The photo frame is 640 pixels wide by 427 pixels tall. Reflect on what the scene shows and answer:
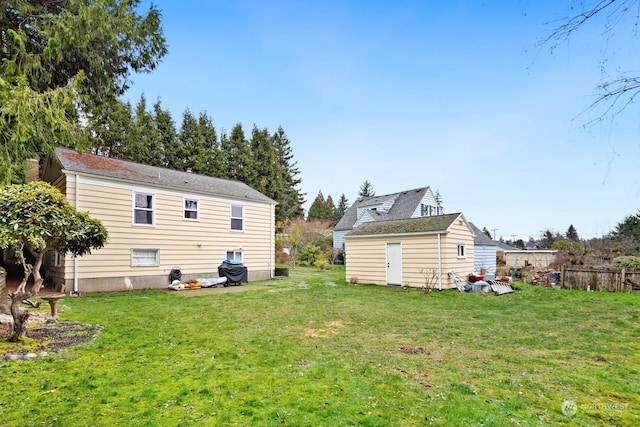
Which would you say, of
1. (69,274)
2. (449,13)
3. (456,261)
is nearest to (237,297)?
(69,274)

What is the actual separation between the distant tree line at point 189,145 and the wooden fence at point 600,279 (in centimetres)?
2397

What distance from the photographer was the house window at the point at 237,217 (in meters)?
16.4

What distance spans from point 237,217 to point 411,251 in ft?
28.9

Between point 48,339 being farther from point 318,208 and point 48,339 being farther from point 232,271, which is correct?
point 318,208

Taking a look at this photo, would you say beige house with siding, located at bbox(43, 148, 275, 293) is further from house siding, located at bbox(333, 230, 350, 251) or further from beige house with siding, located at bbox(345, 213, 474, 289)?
house siding, located at bbox(333, 230, 350, 251)

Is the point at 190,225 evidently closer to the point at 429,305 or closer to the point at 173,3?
the point at 173,3

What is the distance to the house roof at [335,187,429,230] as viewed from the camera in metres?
27.8

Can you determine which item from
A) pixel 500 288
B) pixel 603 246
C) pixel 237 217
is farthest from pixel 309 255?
pixel 603 246

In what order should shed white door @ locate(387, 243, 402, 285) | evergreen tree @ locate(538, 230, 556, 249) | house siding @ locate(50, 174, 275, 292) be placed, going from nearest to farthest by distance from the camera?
1. house siding @ locate(50, 174, 275, 292)
2. shed white door @ locate(387, 243, 402, 285)
3. evergreen tree @ locate(538, 230, 556, 249)

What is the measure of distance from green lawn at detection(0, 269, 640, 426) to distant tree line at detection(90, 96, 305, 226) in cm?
2289

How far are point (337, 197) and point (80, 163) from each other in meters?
53.7

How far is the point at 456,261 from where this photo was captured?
544 inches

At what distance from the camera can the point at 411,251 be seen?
553 inches

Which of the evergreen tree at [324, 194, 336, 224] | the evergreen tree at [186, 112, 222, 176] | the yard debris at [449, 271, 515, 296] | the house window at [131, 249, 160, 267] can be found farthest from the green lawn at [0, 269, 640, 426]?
the evergreen tree at [324, 194, 336, 224]
